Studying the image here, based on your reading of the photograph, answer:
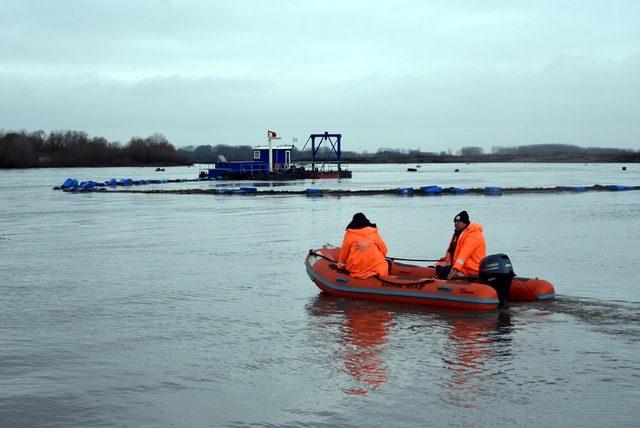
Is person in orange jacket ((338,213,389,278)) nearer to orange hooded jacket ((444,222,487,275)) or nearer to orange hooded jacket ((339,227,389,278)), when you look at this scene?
orange hooded jacket ((339,227,389,278))

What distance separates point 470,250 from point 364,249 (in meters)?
1.83

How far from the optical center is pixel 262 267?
1739cm

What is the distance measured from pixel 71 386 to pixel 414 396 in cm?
388

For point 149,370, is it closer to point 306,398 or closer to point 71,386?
point 71,386

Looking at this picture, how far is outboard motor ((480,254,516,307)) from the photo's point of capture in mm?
12000

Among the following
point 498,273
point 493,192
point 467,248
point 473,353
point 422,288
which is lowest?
point 473,353

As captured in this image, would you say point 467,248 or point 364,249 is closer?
point 467,248

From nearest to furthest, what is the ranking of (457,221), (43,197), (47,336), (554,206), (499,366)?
1. (499,366)
2. (47,336)
3. (457,221)
4. (554,206)
5. (43,197)

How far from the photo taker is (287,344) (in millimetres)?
10547

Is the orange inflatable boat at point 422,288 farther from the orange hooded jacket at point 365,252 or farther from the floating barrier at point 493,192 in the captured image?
the floating barrier at point 493,192

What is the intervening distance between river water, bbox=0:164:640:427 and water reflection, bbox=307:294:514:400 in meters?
0.03

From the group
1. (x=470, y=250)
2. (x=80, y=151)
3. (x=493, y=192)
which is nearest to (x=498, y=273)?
(x=470, y=250)

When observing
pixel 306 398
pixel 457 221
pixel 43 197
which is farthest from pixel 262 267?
pixel 43 197

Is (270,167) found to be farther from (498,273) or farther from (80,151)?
(80,151)
